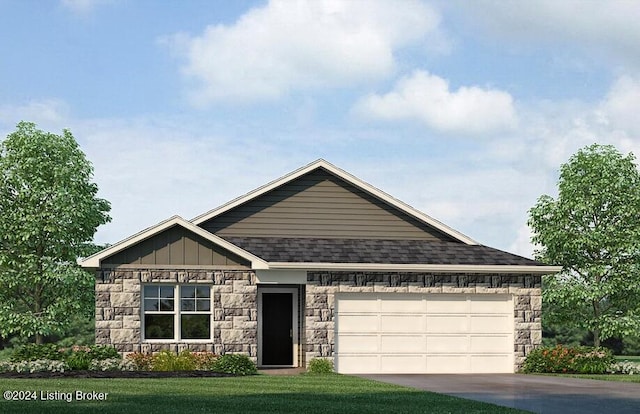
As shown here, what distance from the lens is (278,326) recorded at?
2961 cm

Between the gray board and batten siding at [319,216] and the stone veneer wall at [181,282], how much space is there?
3234 millimetres

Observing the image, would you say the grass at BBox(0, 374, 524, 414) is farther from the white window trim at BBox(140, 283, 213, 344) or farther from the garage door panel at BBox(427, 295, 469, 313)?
the garage door panel at BBox(427, 295, 469, 313)

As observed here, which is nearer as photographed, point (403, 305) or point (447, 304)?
point (403, 305)

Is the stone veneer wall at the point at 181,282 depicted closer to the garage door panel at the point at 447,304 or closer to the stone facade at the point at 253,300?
the stone facade at the point at 253,300

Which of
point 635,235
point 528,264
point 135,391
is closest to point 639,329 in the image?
point 635,235

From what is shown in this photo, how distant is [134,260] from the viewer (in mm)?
27234

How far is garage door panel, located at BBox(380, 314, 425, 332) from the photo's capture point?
1116 inches

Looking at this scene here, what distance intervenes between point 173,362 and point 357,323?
17.4 feet

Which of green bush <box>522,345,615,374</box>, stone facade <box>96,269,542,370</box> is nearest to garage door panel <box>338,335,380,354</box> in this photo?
stone facade <box>96,269,542,370</box>

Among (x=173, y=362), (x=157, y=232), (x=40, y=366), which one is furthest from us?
(x=157, y=232)

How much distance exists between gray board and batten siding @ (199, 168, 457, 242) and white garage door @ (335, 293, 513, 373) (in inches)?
133

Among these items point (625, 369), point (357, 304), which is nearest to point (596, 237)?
point (625, 369)

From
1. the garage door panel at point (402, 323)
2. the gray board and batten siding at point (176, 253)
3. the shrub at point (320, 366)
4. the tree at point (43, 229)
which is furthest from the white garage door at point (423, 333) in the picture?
the tree at point (43, 229)

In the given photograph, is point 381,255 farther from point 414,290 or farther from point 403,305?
point 403,305
